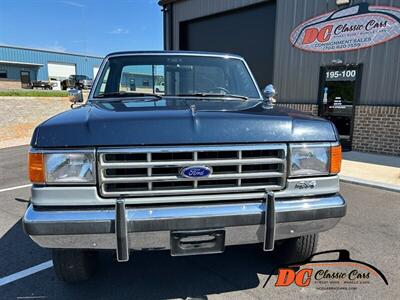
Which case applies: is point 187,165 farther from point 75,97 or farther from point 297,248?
point 75,97

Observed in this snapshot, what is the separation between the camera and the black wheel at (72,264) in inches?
94.9

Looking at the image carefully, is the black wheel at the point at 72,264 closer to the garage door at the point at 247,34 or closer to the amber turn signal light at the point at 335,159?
the amber turn signal light at the point at 335,159

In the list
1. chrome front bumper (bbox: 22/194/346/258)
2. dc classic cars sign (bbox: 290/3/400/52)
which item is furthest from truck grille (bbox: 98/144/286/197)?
dc classic cars sign (bbox: 290/3/400/52)

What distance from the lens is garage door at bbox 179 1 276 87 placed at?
10.2 metres

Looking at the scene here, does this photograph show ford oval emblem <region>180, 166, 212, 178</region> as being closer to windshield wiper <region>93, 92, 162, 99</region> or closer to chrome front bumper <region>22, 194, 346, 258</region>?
chrome front bumper <region>22, 194, 346, 258</region>

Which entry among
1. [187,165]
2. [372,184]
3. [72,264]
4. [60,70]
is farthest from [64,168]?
[60,70]

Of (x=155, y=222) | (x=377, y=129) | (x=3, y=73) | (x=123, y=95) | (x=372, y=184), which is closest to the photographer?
(x=155, y=222)

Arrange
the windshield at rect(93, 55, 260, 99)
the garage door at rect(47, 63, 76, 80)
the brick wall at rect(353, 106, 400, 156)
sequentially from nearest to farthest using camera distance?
the windshield at rect(93, 55, 260, 99) < the brick wall at rect(353, 106, 400, 156) < the garage door at rect(47, 63, 76, 80)

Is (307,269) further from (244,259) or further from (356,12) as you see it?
(356,12)

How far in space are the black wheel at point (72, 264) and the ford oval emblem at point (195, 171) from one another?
1.08 m

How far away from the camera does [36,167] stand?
1980mm

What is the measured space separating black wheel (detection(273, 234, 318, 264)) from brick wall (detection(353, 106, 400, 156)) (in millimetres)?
6113

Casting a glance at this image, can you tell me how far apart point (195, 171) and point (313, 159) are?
0.81 m

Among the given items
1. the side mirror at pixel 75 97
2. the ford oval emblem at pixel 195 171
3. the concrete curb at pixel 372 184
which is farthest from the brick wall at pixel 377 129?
the ford oval emblem at pixel 195 171
